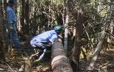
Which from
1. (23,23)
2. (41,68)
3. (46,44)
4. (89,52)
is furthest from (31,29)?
(41,68)

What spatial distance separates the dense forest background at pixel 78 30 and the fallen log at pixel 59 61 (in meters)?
0.38

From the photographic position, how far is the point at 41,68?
9.19 m

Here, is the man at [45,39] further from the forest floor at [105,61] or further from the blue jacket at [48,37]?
the forest floor at [105,61]

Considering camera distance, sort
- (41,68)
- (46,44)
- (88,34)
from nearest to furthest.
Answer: (41,68), (46,44), (88,34)

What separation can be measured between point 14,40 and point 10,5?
125cm

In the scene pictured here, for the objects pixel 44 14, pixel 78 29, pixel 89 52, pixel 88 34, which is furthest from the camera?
pixel 44 14

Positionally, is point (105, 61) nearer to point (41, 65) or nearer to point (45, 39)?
point (45, 39)

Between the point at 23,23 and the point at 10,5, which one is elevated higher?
the point at 10,5

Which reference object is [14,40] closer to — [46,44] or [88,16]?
[46,44]

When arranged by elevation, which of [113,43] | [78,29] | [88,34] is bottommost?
[113,43]

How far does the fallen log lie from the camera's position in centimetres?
649

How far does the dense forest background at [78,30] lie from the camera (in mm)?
8516

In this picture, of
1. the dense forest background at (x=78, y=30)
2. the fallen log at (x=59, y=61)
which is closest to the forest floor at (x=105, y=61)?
the dense forest background at (x=78, y=30)

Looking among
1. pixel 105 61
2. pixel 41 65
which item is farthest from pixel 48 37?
pixel 105 61
